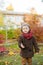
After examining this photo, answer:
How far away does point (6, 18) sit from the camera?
12.0 m

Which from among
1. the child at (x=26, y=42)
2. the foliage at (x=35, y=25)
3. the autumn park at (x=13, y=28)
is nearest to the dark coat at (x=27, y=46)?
the child at (x=26, y=42)

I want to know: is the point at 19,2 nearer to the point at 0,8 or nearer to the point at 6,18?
the point at 0,8

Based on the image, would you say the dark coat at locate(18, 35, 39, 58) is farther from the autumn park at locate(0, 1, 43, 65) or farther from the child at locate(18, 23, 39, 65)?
the autumn park at locate(0, 1, 43, 65)

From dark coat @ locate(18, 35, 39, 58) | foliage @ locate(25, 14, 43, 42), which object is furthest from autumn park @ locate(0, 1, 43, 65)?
dark coat @ locate(18, 35, 39, 58)

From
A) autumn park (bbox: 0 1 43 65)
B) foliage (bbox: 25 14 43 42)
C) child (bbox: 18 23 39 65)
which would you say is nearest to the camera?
child (bbox: 18 23 39 65)

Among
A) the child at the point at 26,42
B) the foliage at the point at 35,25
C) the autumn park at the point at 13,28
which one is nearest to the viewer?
the child at the point at 26,42

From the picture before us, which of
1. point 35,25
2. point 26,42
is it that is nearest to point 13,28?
point 35,25

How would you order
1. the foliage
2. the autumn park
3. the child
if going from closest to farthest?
the child, the autumn park, the foliage

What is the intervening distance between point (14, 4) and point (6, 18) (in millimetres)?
2699

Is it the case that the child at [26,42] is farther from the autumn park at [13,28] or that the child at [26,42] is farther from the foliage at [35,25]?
the foliage at [35,25]

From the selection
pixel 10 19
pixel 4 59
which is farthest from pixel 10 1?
pixel 4 59

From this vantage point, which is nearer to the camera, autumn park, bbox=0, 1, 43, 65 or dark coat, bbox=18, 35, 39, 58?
dark coat, bbox=18, 35, 39, 58

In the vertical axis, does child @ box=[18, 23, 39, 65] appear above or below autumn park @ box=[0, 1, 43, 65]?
above

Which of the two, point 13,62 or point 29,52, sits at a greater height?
point 29,52
